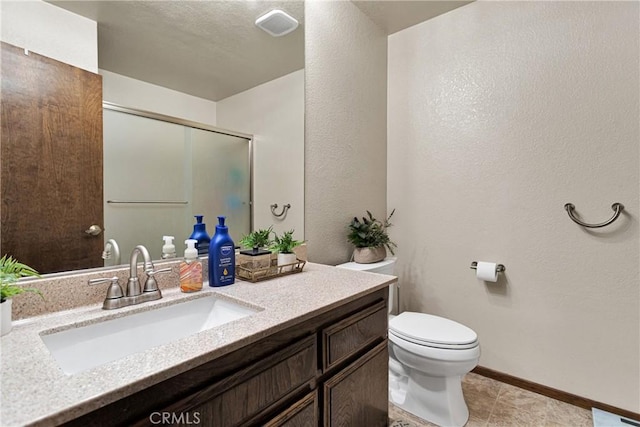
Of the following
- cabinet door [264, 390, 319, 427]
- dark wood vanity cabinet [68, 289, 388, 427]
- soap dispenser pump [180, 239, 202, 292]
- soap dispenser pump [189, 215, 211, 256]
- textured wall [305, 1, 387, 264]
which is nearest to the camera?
dark wood vanity cabinet [68, 289, 388, 427]

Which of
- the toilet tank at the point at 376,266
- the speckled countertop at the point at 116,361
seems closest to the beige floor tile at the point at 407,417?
the toilet tank at the point at 376,266

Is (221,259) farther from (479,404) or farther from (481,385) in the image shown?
(481,385)

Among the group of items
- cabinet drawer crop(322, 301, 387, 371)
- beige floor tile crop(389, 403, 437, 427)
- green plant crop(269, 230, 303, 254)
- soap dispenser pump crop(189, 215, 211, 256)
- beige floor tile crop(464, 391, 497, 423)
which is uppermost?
soap dispenser pump crop(189, 215, 211, 256)

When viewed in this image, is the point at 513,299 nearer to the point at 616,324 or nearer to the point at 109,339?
the point at 616,324

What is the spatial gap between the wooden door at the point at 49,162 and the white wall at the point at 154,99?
0.04 m

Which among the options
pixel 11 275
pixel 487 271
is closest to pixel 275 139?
pixel 11 275

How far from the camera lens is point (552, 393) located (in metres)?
1.74

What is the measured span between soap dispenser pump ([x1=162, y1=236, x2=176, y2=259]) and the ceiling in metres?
0.56

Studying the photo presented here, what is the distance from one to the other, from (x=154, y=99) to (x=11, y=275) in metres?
0.68

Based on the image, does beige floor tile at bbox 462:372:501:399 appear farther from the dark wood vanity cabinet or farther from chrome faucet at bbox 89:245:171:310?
chrome faucet at bbox 89:245:171:310

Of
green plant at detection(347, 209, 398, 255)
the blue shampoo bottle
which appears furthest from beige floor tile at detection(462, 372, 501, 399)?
the blue shampoo bottle

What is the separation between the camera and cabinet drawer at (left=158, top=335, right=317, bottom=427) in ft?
Answer: 2.15

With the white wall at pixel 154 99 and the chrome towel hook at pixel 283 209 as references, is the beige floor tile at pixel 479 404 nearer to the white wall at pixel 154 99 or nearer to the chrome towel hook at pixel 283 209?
the chrome towel hook at pixel 283 209

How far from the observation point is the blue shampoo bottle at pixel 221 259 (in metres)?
1.13
